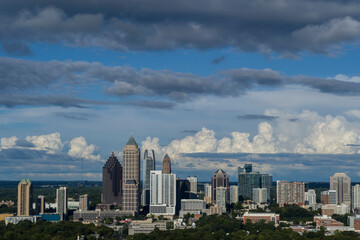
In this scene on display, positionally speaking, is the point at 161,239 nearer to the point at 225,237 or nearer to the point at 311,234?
the point at 225,237

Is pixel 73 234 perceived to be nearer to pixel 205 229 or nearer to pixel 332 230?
pixel 205 229

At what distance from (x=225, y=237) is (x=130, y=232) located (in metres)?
35.2

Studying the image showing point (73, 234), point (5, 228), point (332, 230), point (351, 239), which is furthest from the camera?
point (332, 230)

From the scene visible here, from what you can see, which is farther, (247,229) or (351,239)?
(247,229)

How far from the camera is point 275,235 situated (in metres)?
162

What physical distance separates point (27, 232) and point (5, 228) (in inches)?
655

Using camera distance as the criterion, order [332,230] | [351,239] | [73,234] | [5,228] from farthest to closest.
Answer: [332,230] < [5,228] < [73,234] < [351,239]

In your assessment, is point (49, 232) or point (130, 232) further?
point (130, 232)

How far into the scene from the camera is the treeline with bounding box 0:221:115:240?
157625mm

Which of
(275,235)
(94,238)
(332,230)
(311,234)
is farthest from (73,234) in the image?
(332,230)

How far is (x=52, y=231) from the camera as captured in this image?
17450 centimetres

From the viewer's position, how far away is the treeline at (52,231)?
517ft

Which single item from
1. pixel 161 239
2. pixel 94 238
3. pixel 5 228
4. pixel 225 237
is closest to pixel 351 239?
pixel 225 237

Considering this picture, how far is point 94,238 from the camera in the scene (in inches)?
6368
